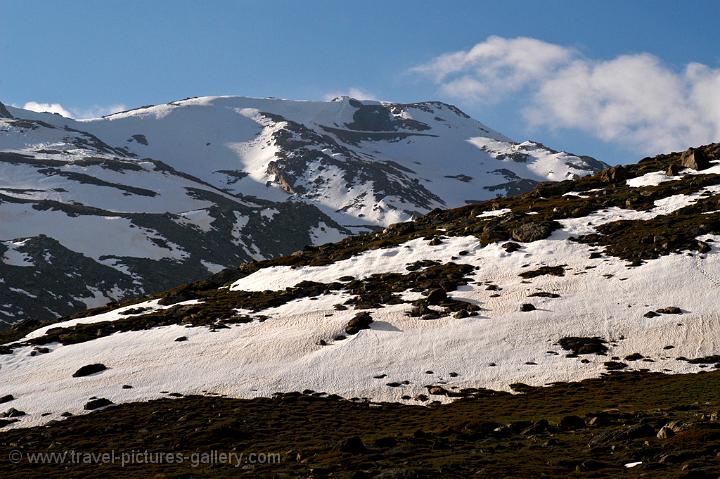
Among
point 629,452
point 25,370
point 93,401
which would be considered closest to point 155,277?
point 25,370

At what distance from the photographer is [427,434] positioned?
106ft

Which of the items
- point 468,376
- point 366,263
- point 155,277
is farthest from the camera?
point 155,277

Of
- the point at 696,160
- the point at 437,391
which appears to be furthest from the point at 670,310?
the point at 696,160

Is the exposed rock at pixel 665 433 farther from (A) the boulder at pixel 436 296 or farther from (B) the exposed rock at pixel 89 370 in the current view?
(B) the exposed rock at pixel 89 370

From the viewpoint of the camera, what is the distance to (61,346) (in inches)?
2562

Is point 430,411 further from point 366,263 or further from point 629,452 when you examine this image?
point 366,263

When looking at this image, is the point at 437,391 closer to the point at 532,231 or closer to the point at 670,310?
the point at 670,310

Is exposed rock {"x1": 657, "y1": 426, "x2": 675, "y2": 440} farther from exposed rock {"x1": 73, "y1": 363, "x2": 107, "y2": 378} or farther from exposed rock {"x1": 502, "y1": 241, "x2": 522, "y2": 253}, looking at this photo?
exposed rock {"x1": 502, "y1": 241, "x2": 522, "y2": 253}

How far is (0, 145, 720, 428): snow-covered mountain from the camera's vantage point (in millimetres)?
49781

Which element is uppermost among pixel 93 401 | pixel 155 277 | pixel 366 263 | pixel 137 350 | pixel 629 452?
pixel 155 277

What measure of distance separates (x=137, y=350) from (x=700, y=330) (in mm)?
44951

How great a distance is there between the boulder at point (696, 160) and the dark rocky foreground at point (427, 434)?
192 ft

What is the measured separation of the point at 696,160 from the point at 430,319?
184 feet

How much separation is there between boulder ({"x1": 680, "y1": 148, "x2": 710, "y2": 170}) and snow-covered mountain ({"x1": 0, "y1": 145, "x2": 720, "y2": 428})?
18.8 ft
